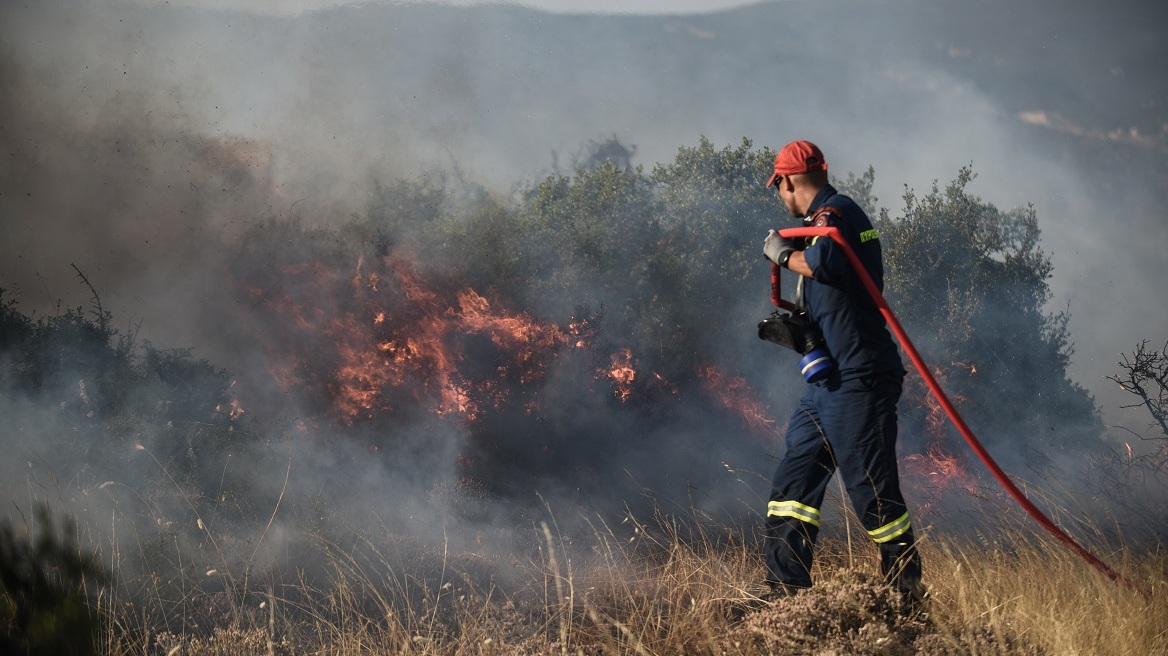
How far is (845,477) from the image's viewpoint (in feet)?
12.1

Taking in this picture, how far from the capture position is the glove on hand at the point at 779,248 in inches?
149

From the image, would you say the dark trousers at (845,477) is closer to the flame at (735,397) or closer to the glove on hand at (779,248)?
the glove on hand at (779,248)

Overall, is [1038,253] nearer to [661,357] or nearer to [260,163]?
[661,357]

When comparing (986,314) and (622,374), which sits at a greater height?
(986,314)

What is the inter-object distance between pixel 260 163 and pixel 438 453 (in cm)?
337

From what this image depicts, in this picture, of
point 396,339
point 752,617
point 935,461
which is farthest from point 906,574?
point 935,461

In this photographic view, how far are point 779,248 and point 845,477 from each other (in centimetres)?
105

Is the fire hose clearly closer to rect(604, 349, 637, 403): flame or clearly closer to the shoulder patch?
the shoulder patch

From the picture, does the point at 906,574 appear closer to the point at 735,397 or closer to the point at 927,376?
the point at 927,376

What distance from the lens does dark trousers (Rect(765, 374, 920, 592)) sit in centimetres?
361

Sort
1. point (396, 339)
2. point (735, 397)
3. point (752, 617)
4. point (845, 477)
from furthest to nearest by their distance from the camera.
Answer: point (735, 397) → point (396, 339) → point (845, 477) → point (752, 617)

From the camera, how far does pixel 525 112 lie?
9406 mm

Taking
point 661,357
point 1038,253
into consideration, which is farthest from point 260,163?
point 1038,253

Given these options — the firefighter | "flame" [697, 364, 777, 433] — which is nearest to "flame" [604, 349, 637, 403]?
"flame" [697, 364, 777, 433]
